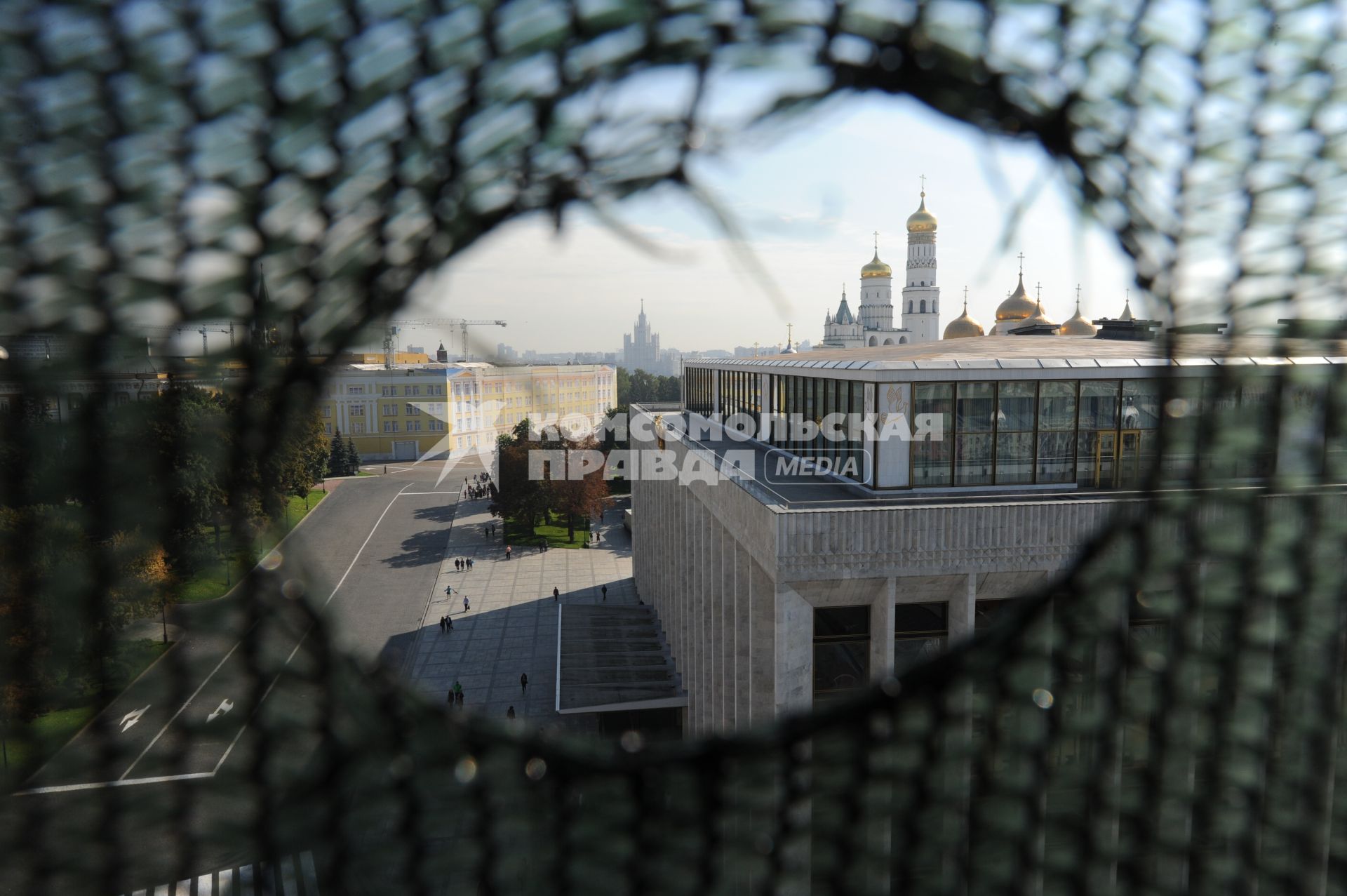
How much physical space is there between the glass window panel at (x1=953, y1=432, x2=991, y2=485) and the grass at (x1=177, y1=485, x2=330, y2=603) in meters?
8.24

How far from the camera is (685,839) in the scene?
2.30 ft

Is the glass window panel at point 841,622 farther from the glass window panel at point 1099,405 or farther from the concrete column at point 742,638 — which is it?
the glass window panel at point 1099,405

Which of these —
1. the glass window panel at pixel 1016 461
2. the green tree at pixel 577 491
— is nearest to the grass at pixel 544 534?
the green tree at pixel 577 491

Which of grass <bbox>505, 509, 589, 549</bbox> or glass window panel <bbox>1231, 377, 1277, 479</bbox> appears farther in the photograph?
grass <bbox>505, 509, 589, 549</bbox>

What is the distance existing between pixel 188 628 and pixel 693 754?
40 centimetres

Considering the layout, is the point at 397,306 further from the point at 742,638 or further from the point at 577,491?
the point at 577,491

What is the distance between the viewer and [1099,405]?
814 centimetres

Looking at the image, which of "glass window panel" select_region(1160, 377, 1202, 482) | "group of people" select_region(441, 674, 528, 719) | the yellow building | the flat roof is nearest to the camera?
"glass window panel" select_region(1160, 377, 1202, 482)

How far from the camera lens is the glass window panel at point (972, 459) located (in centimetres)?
823

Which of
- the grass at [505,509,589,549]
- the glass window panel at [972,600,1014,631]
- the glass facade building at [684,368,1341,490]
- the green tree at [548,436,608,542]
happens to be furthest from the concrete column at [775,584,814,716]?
the grass at [505,509,589,549]

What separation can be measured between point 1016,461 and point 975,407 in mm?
727

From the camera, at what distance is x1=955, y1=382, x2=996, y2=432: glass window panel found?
8.09m

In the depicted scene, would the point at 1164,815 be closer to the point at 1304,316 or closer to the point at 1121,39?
the point at 1304,316

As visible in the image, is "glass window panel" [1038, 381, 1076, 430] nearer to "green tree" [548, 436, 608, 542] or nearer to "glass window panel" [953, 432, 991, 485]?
Answer: "glass window panel" [953, 432, 991, 485]
